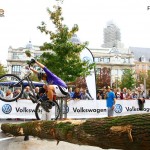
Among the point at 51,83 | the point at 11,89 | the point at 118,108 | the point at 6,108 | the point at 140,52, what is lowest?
the point at 118,108

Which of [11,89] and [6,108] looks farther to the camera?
[6,108]

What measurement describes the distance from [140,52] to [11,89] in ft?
383

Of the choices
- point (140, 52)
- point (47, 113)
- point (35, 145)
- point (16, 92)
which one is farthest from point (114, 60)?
point (16, 92)

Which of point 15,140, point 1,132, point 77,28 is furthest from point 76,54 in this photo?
point 15,140

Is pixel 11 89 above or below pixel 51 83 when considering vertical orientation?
below

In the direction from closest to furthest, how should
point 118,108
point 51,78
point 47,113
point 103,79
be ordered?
point 51,78 < point 47,113 < point 118,108 < point 103,79

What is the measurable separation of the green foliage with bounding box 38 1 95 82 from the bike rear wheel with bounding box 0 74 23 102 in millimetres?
13832

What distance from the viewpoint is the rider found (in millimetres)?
8609

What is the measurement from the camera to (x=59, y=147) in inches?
351

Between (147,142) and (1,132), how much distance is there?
954 cm

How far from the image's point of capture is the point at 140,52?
122625 mm

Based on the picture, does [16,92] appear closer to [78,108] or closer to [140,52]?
[78,108]

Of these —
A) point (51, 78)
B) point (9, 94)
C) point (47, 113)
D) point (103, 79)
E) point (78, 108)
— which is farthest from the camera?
point (103, 79)

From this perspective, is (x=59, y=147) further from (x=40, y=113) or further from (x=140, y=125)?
(x=140, y=125)
